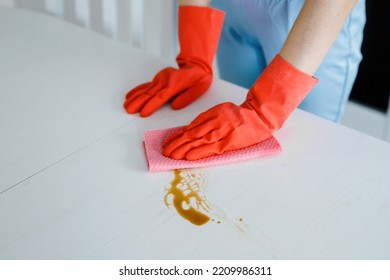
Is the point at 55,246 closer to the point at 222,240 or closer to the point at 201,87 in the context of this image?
the point at 222,240

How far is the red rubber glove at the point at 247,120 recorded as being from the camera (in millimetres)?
980

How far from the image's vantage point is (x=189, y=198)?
894 mm

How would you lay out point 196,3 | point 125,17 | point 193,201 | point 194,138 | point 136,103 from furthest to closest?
point 125,17
point 196,3
point 136,103
point 194,138
point 193,201

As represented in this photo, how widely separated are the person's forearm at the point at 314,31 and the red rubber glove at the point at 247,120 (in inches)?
0.9

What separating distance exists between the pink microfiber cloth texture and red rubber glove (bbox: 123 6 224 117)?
12 cm

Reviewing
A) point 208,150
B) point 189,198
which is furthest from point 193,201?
point 208,150

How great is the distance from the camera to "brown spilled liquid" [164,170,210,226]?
857 mm

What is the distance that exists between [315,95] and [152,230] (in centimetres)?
60

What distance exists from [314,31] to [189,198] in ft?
1.29

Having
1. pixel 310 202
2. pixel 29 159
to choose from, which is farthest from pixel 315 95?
pixel 29 159

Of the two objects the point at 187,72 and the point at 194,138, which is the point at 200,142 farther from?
the point at 187,72

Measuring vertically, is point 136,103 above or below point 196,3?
below

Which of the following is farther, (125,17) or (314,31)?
(125,17)

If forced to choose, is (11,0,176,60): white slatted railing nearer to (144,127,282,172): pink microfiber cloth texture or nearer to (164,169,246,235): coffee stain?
(144,127,282,172): pink microfiber cloth texture
